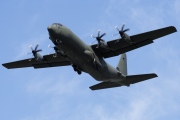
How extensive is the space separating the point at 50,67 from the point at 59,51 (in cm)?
772

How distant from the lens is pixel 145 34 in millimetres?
49969

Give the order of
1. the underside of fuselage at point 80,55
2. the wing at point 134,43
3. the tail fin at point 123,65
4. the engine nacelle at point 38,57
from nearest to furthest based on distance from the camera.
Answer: the underside of fuselage at point 80,55, the wing at point 134,43, the engine nacelle at point 38,57, the tail fin at point 123,65

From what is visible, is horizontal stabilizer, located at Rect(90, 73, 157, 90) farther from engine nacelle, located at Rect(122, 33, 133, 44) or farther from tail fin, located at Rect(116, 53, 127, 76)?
tail fin, located at Rect(116, 53, 127, 76)

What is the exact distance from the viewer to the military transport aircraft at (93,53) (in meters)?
46.7

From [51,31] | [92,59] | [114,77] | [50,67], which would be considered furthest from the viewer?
[50,67]

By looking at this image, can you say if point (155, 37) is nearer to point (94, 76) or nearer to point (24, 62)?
point (94, 76)

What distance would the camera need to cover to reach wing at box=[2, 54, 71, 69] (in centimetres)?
5525

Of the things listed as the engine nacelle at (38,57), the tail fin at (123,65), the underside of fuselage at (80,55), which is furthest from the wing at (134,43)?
the tail fin at (123,65)

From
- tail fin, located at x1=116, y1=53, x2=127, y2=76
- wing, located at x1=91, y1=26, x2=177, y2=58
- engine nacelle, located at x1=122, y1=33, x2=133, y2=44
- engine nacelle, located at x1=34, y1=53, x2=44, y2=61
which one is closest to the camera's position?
wing, located at x1=91, y1=26, x2=177, y2=58

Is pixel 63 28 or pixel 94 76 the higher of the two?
pixel 63 28

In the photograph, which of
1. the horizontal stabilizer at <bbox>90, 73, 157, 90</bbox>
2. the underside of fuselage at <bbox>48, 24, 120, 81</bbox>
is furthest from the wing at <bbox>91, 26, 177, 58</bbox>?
the horizontal stabilizer at <bbox>90, 73, 157, 90</bbox>

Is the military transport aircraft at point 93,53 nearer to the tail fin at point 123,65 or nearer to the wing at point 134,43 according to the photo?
the wing at point 134,43

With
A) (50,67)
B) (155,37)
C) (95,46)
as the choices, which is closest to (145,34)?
(155,37)

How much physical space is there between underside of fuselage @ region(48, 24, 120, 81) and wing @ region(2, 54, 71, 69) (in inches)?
197
